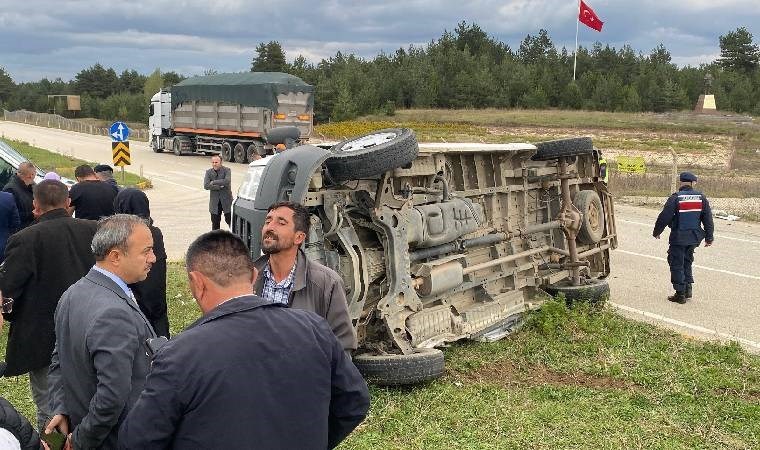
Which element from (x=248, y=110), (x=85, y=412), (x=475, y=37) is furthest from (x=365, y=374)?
(x=475, y=37)

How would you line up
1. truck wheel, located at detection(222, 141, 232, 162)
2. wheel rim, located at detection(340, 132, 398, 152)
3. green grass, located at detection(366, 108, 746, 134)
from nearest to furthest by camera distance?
wheel rim, located at detection(340, 132, 398, 152), truck wheel, located at detection(222, 141, 232, 162), green grass, located at detection(366, 108, 746, 134)

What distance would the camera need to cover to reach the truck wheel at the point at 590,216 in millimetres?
8555

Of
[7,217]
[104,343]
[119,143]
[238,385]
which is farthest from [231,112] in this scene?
[238,385]

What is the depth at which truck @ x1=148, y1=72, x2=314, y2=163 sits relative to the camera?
26.8m

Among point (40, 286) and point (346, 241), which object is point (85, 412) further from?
point (346, 241)

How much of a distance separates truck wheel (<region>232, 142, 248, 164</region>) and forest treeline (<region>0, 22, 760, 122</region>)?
23.3 meters

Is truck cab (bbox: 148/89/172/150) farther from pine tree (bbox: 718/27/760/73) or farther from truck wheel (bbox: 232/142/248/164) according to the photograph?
pine tree (bbox: 718/27/760/73)

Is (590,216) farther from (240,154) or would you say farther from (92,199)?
(240,154)

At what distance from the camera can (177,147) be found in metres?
31.6

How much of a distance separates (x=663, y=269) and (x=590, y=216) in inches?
119

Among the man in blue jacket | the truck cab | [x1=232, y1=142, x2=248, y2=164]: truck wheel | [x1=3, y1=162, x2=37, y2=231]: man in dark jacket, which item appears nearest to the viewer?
[x1=3, y1=162, x2=37, y2=231]: man in dark jacket

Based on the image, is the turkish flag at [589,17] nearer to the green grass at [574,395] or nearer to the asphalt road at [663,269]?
the asphalt road at [663,269]

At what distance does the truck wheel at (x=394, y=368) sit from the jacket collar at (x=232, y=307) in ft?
11.2

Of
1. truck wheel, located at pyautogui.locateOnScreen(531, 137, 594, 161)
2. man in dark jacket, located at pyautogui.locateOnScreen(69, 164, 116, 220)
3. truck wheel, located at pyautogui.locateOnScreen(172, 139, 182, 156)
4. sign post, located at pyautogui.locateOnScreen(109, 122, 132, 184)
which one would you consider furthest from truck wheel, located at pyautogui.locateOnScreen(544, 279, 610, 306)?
truck wheel, located at pyautogui.locateOnScreen(172, 139, 182, 156)
